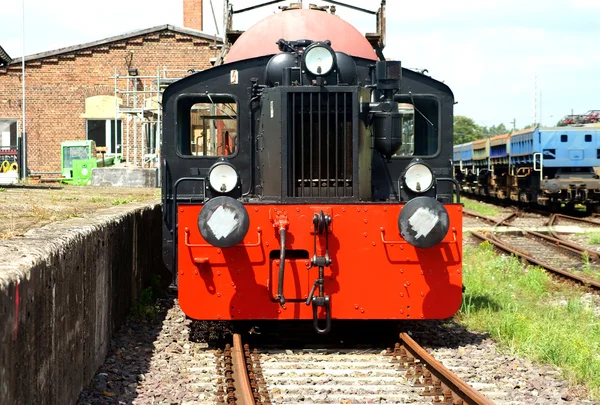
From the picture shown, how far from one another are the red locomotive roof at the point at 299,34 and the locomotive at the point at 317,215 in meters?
0.87

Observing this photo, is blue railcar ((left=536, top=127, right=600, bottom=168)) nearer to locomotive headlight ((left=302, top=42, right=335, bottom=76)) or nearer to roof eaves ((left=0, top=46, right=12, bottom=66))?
roof eaves ((left=0, top=46, right=12, bottom=66))

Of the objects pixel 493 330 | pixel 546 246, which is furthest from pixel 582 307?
pixel 546 246

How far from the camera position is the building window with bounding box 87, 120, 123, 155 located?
35.7m

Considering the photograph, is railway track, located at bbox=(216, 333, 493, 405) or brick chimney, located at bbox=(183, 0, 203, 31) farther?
brick chimney, located at bbox=(183, 0, 203, 31)

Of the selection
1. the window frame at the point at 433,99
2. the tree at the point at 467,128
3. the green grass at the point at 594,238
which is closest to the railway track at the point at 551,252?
the green grass at the point at 594,238

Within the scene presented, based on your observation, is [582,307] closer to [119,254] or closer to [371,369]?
[371,369]

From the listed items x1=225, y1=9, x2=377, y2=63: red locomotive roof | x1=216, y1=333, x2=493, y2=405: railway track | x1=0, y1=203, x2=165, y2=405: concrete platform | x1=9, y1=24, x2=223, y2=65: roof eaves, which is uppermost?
x1=9, y1=24, x2=223, y2=65: roof eaves

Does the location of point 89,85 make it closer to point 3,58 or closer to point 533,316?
point 3,58

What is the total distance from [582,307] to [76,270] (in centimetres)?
653

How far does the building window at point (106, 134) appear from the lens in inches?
1404

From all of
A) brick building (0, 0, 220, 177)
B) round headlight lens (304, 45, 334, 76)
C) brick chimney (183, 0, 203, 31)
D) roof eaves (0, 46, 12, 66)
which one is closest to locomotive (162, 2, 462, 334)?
round headlight lens (304, 45, 334, 76)

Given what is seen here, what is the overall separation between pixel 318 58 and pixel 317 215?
137 cm

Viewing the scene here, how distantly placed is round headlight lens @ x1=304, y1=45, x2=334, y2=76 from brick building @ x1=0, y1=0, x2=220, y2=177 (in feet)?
87.1

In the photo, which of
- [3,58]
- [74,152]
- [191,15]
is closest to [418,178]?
[3,58]
